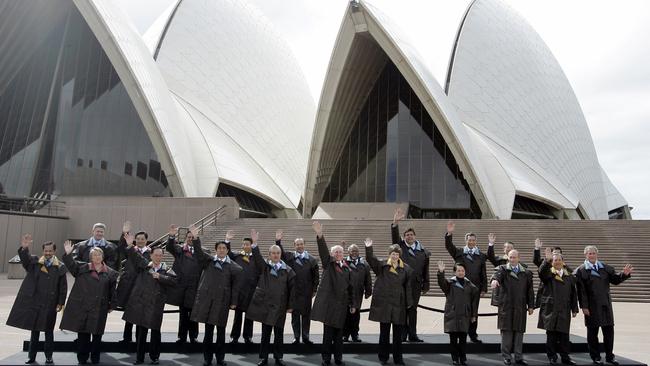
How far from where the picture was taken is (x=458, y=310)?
591 cm

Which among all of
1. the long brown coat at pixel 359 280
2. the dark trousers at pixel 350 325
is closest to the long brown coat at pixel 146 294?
the long brown coat at pixel 359 280

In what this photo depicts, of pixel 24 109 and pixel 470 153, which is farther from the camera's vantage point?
pixel 24 109

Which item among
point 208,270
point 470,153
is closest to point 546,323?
point 208,270

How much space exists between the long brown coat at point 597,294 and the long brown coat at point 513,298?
624 mm

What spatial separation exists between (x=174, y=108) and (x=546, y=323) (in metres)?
20.0

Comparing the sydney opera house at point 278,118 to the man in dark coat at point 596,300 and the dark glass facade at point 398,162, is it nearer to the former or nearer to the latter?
the dark glass facade at point 398,162

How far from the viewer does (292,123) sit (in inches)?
1190

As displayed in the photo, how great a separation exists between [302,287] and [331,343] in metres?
0.91

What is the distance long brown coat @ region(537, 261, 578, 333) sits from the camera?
233 inches

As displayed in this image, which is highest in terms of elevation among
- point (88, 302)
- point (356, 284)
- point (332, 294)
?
point (356, 284)

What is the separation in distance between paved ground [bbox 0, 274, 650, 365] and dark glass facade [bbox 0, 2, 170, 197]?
489 inches

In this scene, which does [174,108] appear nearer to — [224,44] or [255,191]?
[255,191]

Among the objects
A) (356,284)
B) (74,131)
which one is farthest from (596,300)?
(74,131)

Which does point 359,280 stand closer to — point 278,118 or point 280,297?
point 280,297
